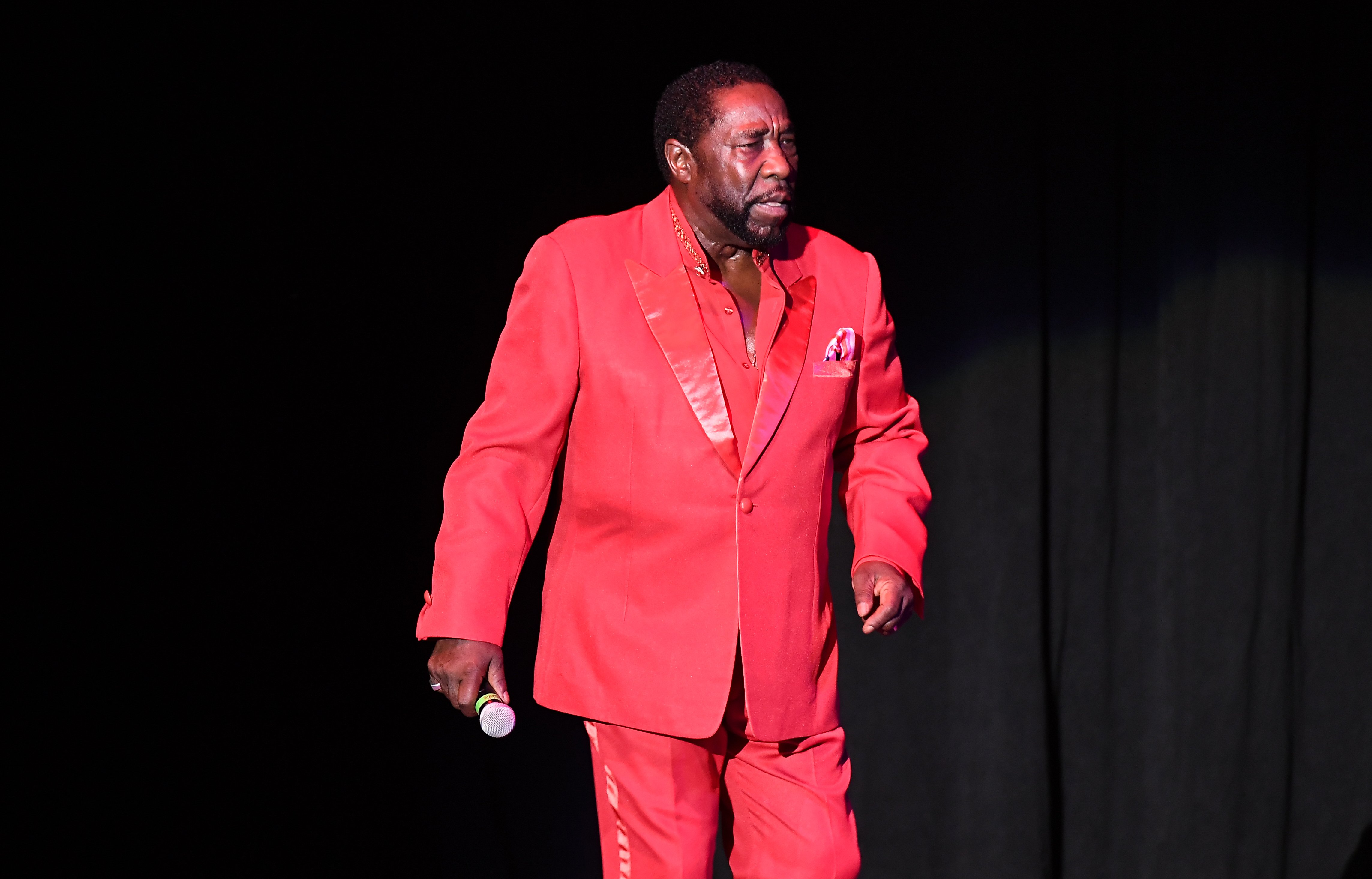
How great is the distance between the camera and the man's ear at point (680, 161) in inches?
73.7

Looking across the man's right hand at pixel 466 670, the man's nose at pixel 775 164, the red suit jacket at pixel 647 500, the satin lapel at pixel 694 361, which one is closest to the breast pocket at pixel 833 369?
the red suit jacket at pixel 647 500

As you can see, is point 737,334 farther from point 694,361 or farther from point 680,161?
point 680,161

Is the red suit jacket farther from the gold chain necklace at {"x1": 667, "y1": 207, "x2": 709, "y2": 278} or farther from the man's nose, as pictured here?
the man's nose

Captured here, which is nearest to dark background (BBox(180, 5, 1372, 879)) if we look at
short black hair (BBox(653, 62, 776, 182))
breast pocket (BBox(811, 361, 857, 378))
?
short black hair (BBox(653, 62, 776, 182))

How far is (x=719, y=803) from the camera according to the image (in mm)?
1914

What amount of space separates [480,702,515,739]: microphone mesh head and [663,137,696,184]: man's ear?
0.77 metres

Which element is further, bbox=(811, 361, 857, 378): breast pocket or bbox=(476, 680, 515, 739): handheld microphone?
bbox=(811, 361, 857, 378): breast pocket

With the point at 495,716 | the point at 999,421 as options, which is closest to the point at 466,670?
the point at 495,716

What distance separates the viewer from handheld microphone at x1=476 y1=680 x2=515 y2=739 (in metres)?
1.62

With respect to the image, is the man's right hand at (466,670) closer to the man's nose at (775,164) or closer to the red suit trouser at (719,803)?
the red suit trouser at (719,803)

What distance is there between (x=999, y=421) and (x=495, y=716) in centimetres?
166

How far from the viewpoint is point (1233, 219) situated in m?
2.92

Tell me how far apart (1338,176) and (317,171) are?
2.17 meters

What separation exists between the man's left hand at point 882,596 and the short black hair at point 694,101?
624 mm
